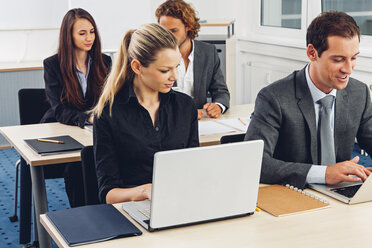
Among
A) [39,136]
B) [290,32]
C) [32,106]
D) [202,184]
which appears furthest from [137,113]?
[290,32]

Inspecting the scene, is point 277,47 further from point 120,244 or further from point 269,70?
point 120,244

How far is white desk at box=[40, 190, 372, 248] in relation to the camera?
1471 millimetres

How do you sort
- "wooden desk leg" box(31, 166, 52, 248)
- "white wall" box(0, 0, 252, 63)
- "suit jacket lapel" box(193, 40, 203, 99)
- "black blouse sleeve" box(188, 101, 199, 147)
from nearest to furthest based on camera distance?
"black blouse sleeve" box(188, 101, 199, 147)
"wooden desk leg" box(31, 166, 52, 248)
"suit jacket lapel" box(193, 40, 203, 99)
"white wall" box(0, 0, 252, 63)

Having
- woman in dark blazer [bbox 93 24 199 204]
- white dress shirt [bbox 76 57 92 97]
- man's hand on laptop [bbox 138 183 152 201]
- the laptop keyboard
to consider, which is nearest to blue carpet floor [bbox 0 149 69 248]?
white dress shirt [bbox 76 57 92 97]

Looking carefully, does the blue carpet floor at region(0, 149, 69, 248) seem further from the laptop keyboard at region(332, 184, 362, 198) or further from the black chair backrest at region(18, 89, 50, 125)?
the laptop keyboard at region(332, 184, 362, 198)

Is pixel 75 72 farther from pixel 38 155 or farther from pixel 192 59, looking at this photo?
pixel 38 155

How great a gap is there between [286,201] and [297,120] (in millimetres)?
400

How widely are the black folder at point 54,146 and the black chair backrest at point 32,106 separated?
578 mm

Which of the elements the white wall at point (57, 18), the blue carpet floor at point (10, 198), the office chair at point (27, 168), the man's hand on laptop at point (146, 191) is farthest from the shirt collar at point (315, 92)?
the white wall at point (57, 18)

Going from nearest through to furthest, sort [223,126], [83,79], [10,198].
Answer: [223,126]
[83,79]
[10,198]

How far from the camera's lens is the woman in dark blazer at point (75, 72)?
10.3 ft

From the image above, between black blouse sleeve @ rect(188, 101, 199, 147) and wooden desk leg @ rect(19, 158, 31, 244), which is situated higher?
black blouse sleeve @ rect(188, 101, 199, 147)

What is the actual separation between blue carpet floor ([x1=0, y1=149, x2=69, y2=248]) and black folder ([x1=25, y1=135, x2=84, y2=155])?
0.72 meters

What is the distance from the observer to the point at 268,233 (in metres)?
1.54
